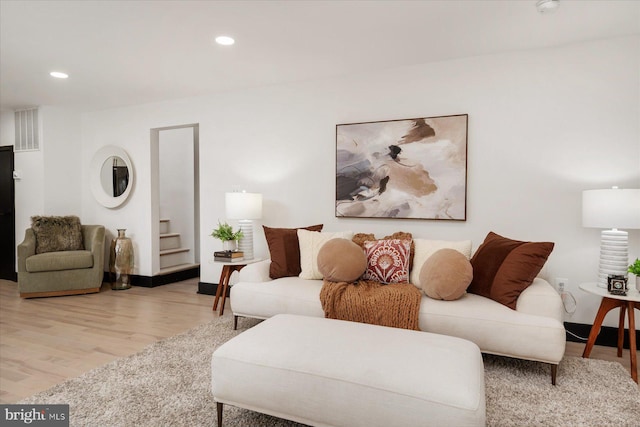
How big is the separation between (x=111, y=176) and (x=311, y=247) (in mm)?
3561

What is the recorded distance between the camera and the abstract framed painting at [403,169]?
11.1 ft

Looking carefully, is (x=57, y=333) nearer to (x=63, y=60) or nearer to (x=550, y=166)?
(x=63, y=60)

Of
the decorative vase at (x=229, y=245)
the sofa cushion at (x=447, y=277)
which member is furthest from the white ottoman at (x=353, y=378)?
the decorative vase at (x=229, y=245)

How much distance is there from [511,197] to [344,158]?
1573 mm

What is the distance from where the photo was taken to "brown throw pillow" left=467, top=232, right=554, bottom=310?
97.6 inches

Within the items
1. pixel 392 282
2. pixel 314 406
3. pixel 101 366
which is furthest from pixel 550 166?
pixel 101 366

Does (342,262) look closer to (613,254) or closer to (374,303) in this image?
(374,303)

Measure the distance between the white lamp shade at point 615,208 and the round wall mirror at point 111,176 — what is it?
5150 mm

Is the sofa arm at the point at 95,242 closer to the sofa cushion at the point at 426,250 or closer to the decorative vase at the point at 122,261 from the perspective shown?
the decorative vase at the point at 122,261

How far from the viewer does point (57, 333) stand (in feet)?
10.6

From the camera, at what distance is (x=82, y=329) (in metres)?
3.32

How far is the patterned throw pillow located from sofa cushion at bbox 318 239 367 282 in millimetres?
94

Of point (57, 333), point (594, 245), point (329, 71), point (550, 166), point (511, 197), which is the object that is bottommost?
point (57, 333)

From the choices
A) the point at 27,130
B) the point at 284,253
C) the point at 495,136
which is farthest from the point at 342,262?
the point at 27,130
